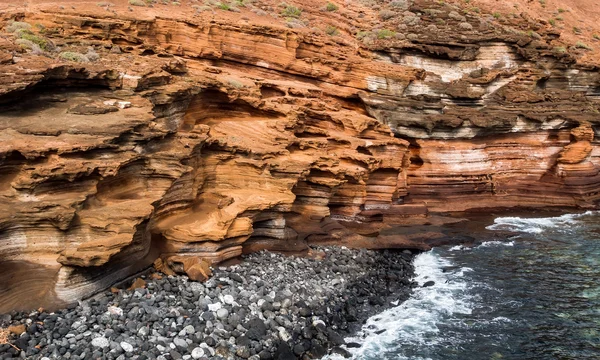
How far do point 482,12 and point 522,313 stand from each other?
30.9 m

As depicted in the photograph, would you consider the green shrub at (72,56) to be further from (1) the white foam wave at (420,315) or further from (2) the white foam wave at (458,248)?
(2) the white foam wave at (458,248)

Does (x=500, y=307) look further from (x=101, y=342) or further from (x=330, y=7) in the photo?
(x=330, y=7)

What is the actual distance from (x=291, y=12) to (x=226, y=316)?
2431 cm

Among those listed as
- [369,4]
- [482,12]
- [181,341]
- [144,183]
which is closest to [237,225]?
[144,183]

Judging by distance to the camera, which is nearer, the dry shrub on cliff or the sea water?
the dry shrub on cliff

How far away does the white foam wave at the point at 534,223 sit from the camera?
2752cm

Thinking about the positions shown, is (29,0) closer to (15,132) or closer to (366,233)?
(15,132)

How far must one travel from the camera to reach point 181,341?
44.8ft

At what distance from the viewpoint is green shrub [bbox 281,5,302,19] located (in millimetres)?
33062

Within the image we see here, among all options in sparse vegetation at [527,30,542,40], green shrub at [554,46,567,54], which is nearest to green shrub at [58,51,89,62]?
green shrub at [554,46,567,54]

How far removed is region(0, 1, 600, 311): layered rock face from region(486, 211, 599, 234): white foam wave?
187 centimetres

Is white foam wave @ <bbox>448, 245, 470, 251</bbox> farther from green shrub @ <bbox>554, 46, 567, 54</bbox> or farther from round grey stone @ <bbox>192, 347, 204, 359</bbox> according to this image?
green shrub @ <bbox>554, 46, 567, 54</bbox>

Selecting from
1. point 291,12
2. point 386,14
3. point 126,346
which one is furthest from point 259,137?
point 386,14

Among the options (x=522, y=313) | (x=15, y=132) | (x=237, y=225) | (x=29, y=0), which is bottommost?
(x=522, y=313)
